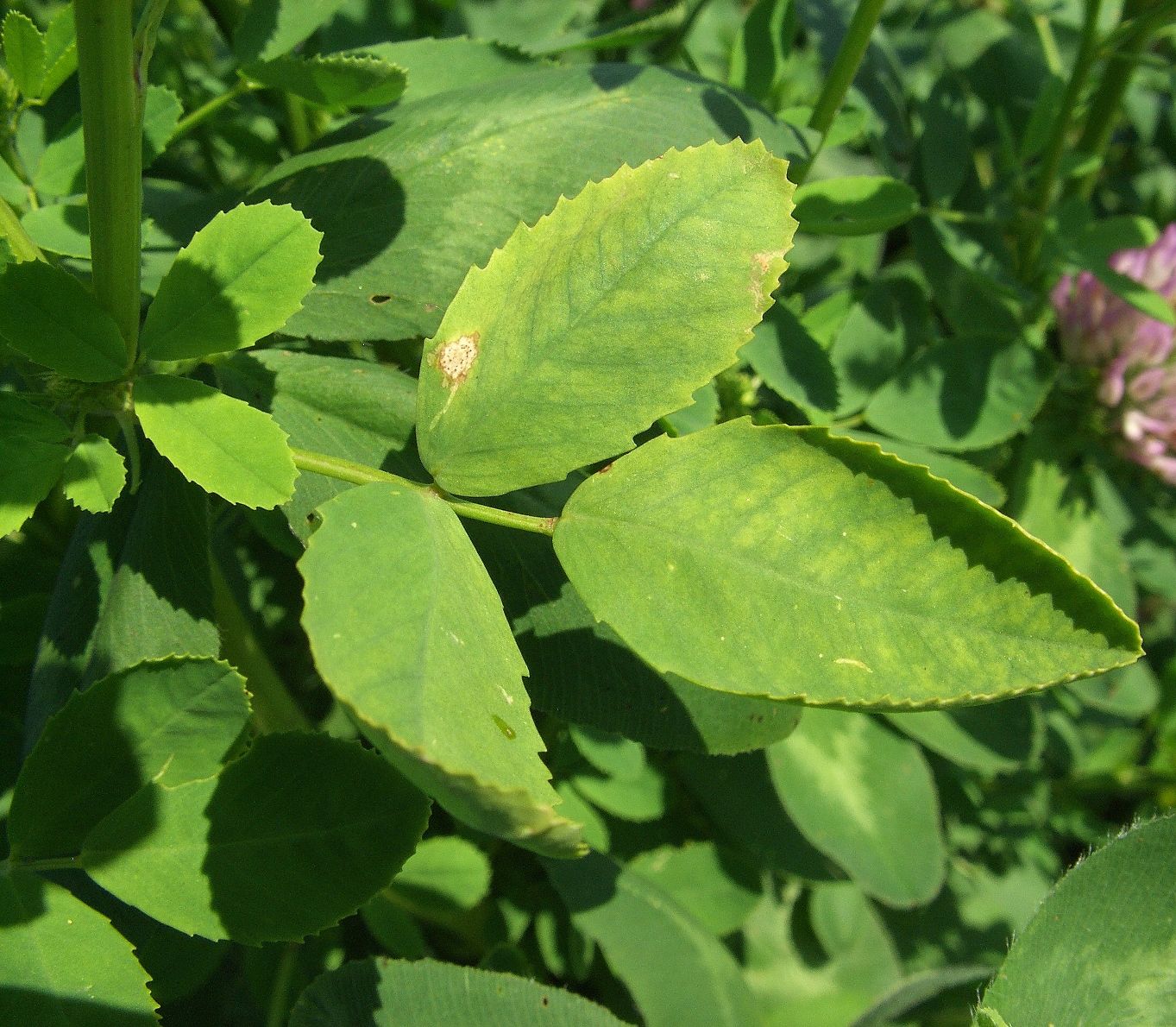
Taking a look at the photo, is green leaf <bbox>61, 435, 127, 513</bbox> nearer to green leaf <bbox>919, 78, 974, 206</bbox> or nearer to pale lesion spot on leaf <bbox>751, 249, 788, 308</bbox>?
pale lesion spot on leaf <bbox>751, 249, 788, 308</bbox>

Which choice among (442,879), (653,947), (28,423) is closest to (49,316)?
(28,423)

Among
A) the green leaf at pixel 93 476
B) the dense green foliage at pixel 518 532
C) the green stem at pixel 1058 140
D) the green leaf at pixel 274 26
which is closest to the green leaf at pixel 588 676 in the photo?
the dense green foliage at pixel 518 532

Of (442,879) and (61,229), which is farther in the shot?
(442,879)

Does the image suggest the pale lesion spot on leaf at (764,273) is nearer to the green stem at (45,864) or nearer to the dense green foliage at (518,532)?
the dense green foliage at (518,532)

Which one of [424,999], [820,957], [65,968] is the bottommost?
[820,957]

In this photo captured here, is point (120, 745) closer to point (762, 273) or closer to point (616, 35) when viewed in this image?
point (762, 273)

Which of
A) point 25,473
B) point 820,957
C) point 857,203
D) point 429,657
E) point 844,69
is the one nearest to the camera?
point 429,657

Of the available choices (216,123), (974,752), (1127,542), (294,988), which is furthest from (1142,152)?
(294,988)
